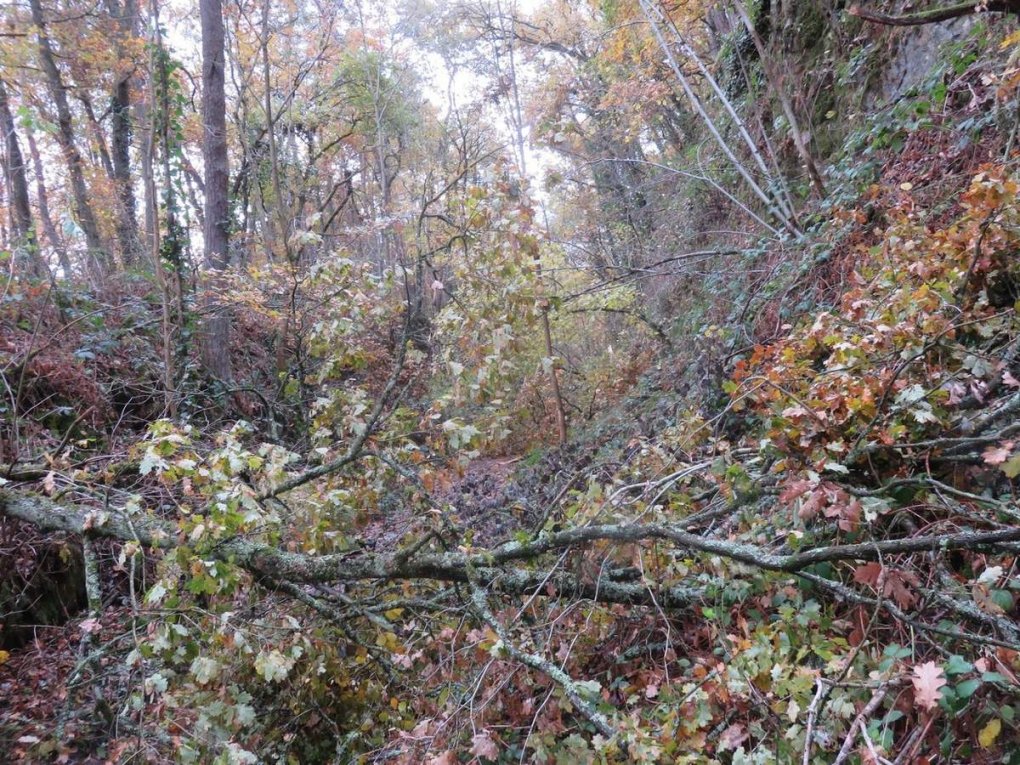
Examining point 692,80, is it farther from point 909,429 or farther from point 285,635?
point 285,635

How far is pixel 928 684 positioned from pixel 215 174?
9084 mm

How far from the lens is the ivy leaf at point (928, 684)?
1.40 metres

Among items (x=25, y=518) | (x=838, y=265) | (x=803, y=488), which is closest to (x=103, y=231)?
(x=25, y=518)

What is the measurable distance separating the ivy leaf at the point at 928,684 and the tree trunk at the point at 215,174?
27.2 feet

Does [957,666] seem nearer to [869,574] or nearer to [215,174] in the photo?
[869,574]

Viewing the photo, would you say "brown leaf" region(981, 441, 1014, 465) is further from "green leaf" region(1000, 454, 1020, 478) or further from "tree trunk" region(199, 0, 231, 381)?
"tree trunk" region(199, 0, 231, 381)

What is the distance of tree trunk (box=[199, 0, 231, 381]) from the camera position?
317 inches

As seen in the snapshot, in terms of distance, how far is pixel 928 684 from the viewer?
1438 mm

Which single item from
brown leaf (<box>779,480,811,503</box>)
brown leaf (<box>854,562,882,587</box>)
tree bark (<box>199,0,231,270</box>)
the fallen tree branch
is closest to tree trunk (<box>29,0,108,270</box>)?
tree bark (<box>199,0,231,270</box>)

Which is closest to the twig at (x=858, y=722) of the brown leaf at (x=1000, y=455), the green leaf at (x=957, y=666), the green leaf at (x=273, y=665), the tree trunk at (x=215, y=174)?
the green leaf at (x=957, y=666)

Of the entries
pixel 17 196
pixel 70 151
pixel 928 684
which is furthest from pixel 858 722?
pixel 70 151

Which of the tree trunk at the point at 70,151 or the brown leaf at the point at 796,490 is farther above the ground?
the tree trunk at the point at 70,151

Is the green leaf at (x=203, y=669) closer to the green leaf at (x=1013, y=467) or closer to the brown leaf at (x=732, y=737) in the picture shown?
the brown leaf at (x=732, y=737)

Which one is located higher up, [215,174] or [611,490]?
[215,174]
